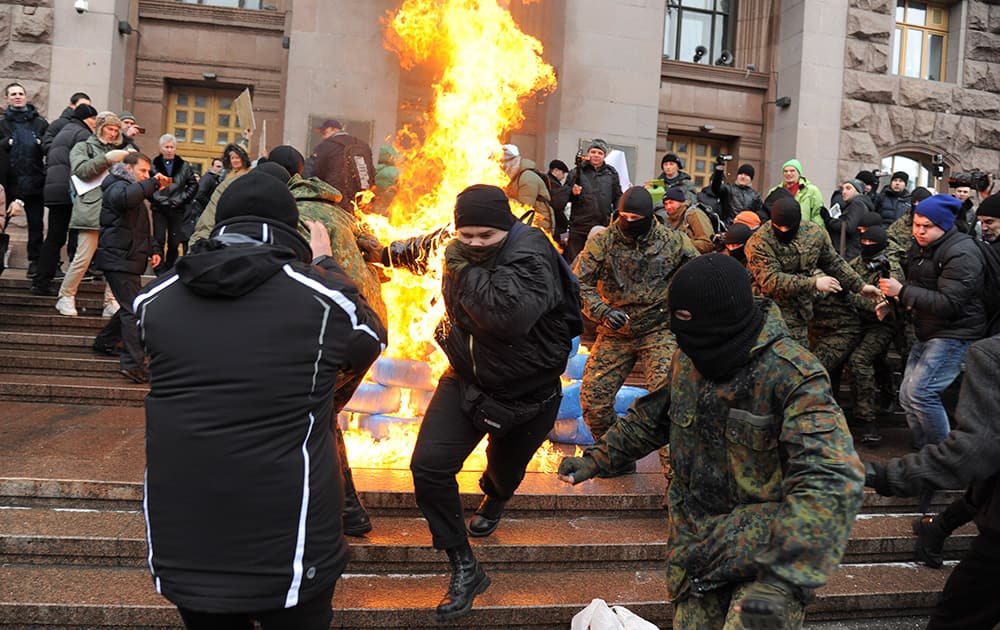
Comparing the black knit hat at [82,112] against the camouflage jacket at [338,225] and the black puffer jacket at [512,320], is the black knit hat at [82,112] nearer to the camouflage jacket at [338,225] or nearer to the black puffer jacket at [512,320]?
the camouflage jacket at [338,225]

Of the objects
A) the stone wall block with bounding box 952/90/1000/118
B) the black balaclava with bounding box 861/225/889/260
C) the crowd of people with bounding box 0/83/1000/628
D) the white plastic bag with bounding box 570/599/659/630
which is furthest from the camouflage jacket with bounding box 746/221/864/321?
the stone wall block with bounding box 952/90/1000/118

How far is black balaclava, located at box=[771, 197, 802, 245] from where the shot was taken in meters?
7.31

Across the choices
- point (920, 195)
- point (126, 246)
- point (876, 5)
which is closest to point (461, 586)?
point (126, 246)

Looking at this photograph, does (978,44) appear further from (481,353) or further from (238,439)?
(238,439)

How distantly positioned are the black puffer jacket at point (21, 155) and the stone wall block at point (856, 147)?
13.9m

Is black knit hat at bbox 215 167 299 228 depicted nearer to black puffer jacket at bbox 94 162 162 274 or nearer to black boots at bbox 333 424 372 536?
black boots at bbox 333 424 372 536

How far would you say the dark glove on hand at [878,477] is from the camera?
3.06 metres

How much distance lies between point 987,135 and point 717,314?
1765 cm

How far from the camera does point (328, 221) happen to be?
15.4 ft

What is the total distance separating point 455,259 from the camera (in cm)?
426

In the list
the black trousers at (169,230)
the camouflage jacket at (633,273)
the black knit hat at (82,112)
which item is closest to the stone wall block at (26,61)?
the black knit hat at (82,112)

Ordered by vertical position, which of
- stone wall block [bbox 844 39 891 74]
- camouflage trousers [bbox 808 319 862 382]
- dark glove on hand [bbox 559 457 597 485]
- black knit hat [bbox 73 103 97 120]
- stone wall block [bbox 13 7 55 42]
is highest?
stone wall block [bbox 844 39 891 74]

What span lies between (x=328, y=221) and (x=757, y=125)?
1461 centimetres

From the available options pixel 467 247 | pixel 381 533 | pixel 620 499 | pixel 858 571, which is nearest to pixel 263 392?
pixel 467 247
